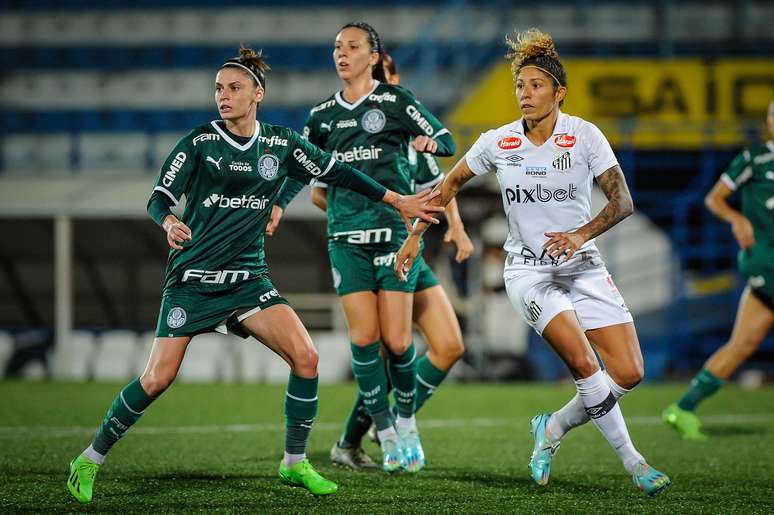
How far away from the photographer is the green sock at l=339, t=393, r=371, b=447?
5.64 metres

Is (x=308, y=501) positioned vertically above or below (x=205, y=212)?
below

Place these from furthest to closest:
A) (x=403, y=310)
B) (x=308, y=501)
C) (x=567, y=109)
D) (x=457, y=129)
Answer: (x=567, y=109)
(x=457, y=129)
(x=403, y=310)
(x=308, y=501)

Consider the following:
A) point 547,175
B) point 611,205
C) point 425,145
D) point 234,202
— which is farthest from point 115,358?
point 611,205

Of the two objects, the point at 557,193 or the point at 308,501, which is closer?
the point at 308,501

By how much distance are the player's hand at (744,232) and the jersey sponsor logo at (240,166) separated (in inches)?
152

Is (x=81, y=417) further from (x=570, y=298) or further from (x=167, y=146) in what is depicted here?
(x=167, y=146)

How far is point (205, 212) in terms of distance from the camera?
468 cm

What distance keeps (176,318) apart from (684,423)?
397cm

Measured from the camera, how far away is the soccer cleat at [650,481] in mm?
4418

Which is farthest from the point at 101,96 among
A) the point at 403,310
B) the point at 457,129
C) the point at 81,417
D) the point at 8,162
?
the point at 403,310

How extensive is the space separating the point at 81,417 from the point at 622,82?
31.1ft

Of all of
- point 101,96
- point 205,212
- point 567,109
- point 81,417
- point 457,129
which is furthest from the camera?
point 101,96

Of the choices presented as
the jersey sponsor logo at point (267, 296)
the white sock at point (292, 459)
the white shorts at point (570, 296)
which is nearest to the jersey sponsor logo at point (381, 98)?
the white shorts at point (570, 296)

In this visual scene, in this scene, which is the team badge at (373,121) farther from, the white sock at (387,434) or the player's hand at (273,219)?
the white sock at (387,434)
